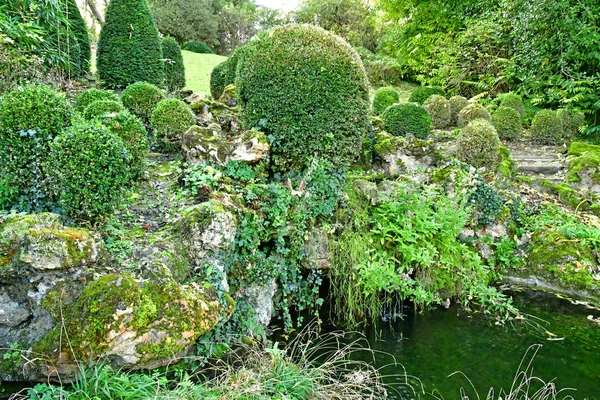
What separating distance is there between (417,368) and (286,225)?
6.79 feet

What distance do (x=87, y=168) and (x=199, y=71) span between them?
47.7 ft

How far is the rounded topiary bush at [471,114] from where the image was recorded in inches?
410

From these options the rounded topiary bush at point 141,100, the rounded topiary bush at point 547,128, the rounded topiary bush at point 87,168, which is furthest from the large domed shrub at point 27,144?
the rounded topiary bush at point 547,128

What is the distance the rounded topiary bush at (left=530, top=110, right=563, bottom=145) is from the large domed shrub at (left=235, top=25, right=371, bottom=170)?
7801 mm

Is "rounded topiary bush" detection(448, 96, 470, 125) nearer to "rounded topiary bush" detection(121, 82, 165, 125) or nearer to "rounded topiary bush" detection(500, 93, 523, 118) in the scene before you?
"rounded topiary bush" detection(500, 93, 523, 118)

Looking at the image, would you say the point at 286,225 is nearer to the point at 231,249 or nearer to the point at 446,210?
the point at 231,249

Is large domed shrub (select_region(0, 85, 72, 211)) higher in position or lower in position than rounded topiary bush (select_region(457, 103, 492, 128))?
lower

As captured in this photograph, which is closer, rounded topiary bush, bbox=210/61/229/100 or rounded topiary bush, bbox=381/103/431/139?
rounded topiary bush, bbox=381/103/431/139

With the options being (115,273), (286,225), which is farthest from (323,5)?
(115,273)

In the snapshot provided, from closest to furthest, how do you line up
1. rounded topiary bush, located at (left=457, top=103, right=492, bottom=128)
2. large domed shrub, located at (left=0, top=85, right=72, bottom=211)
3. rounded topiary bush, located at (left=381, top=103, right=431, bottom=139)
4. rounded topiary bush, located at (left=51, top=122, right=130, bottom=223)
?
rounded topiary bush, located at (left=51, top=122, right=130, bottom=223), large domed shrub, located at (left=0, top=85, right=72, bottom=211), rounded topiary bush, located at (left=381, top=103, right=431, bottom=139), rounded topiary bush, located at (left=457, top=103, right=492, bottom=128)

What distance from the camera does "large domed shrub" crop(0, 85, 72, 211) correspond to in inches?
138

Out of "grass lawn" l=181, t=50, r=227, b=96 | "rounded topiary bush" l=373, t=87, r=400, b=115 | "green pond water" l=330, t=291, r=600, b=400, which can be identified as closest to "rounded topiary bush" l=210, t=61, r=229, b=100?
"grass lawn" l=181, t=50, r=227, b=96

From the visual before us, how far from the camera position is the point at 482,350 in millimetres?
4500

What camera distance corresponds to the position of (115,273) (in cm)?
307
